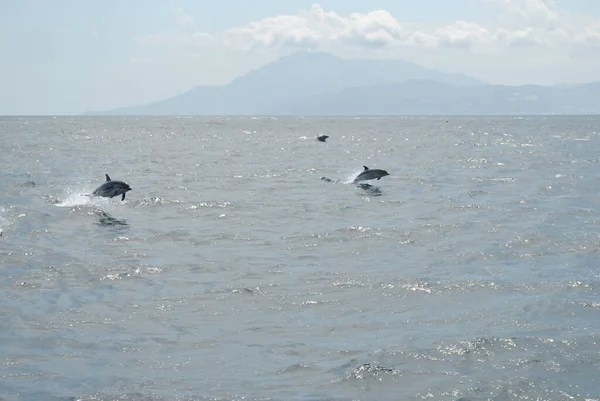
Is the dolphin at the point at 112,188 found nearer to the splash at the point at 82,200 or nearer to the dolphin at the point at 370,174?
the splash at the point at 82,200

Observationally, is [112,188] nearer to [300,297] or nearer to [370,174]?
[370,174]

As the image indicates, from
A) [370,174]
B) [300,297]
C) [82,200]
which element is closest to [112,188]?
[82,200]

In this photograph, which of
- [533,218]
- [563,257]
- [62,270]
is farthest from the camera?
[533,218]

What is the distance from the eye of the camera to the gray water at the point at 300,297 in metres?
11.4

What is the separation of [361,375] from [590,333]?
468 cm

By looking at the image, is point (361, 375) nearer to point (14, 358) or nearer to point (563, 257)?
point (14, 358)

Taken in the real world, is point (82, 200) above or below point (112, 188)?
below

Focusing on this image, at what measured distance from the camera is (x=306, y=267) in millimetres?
18969

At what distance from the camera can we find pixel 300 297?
1602 centimetres

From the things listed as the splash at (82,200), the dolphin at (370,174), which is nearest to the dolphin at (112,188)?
the splash at (82,200)

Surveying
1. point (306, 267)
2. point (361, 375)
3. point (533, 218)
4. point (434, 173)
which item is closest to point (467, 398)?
point (361, 375)

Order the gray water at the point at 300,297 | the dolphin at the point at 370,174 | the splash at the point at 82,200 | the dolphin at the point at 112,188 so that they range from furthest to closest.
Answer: the dolphin at the point at 370,174 → the splash at the point at 82,200 → the dolphin at the point at 112,188 → the gray water at the point at 300,297

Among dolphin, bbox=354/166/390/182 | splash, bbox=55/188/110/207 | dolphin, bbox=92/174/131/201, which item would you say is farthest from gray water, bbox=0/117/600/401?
dolphin, bbox=354/166/390/182

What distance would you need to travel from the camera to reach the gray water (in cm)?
1138
